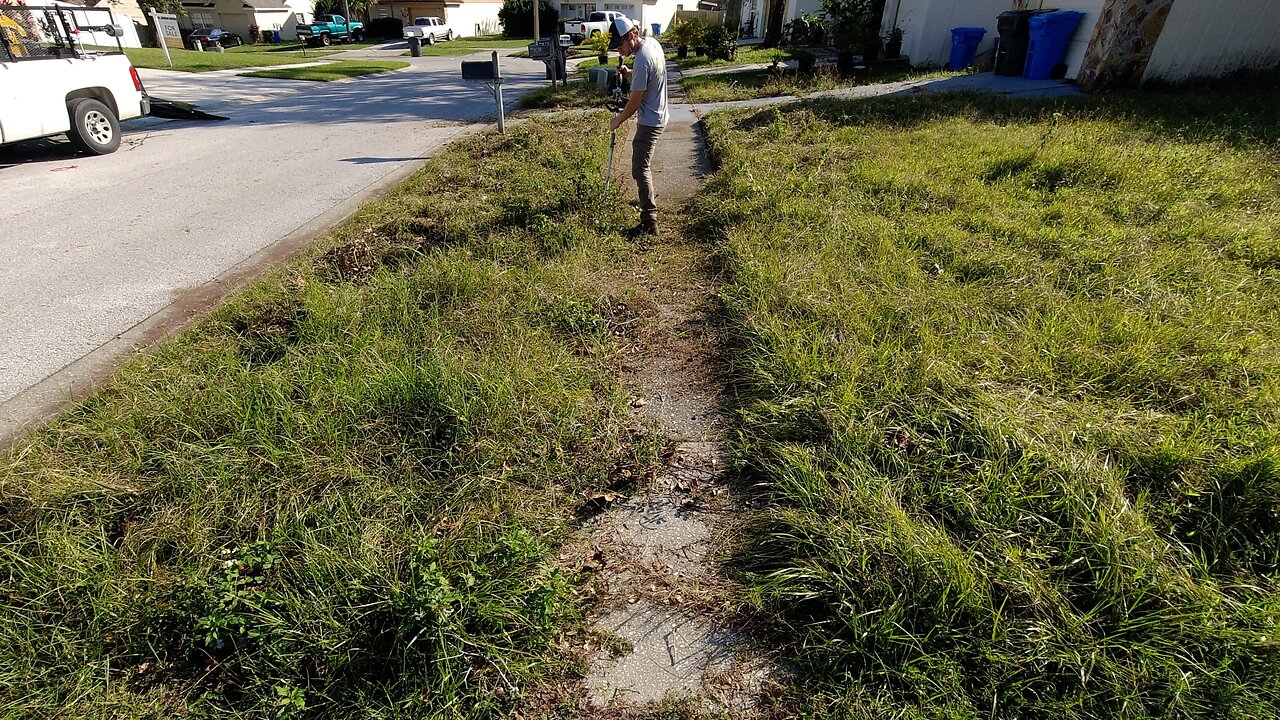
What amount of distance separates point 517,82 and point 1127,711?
72.6 ft

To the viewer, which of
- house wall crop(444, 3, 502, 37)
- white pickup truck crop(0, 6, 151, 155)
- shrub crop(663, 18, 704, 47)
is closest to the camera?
white pickup truck crop(0, 6, 151, 155)

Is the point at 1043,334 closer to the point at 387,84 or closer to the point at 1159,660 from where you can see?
the point at 1159,660

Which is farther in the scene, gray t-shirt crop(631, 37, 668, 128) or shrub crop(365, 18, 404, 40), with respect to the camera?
shrub crop(365, 18, 404, 40)

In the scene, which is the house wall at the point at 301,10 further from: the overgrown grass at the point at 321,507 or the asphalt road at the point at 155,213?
the overgrown grass at the point at 321,507

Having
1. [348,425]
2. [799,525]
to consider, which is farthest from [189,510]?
[799,525]

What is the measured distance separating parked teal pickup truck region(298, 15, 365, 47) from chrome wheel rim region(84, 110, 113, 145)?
117 feet

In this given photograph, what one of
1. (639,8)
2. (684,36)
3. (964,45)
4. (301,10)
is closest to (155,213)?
(964,45)

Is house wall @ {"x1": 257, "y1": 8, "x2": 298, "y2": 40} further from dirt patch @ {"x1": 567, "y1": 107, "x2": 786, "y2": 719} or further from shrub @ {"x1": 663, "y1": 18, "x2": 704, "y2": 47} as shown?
dirt patch @ {"x1": 567, "y1": 107, "x2": 786, "y2": 719}

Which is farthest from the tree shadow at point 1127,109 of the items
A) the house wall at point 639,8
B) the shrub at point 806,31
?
the house wall at point 639,8

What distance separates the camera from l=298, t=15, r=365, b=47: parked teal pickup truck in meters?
38.6

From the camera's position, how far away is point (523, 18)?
4806 centimetres

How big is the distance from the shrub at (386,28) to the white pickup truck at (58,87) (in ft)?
142

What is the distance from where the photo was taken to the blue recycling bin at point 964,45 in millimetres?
13492

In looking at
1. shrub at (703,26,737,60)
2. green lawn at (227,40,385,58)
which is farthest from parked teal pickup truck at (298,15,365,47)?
shrub at (703,26,737,60)
